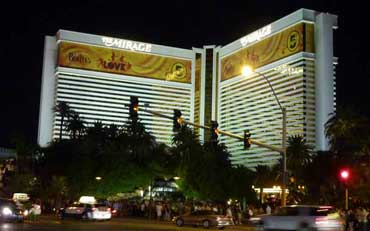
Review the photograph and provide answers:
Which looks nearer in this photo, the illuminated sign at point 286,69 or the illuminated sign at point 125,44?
the illuminated sign at point 286,69

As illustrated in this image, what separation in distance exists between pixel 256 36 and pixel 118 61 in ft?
94.4

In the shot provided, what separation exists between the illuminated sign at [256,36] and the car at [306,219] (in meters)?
97.0

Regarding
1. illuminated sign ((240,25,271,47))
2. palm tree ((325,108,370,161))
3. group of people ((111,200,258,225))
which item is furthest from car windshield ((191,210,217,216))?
illuminated sign ((240,25,271,47))

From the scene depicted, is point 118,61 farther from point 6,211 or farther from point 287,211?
point 287,211

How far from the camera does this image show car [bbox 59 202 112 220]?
46.6 meters

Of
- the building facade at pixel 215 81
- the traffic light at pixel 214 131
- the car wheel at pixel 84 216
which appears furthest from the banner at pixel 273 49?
the traffic light at pixel 214 131

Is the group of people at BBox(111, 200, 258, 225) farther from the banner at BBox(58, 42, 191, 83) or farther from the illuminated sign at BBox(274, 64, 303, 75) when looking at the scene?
the banner at BBox(58, 42, 191, 83)

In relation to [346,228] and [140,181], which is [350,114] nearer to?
[140,181]

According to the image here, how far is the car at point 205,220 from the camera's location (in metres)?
40.3

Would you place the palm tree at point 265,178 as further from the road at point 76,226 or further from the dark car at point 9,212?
the dark car at point 9,212

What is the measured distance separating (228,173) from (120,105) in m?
63.2

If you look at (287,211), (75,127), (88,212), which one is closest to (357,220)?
(287,211)

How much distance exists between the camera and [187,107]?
143750 millimetres

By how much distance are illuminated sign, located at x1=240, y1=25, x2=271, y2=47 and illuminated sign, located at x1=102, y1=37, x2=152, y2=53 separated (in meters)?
20.5
